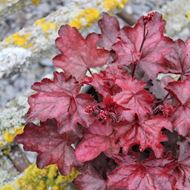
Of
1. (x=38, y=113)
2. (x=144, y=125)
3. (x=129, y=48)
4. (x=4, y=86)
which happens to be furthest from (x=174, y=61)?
(x=4, y=86)

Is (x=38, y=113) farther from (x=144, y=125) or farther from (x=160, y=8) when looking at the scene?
(x=160, y=8)

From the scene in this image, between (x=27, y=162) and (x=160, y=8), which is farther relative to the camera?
(x=160, y=8)

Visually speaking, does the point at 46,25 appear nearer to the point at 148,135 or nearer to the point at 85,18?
the point at 85,18

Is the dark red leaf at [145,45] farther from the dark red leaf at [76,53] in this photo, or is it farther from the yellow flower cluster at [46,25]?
the yellow flower cluster at [46,25]

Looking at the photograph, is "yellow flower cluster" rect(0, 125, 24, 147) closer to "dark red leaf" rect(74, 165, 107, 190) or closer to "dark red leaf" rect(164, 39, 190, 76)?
"dark red leaf" rect(74, 165, 107, 190)

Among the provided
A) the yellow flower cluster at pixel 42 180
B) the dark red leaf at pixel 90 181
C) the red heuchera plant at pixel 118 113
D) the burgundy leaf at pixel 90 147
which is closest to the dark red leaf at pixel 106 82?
the red heuchera plant at pixel 118 113

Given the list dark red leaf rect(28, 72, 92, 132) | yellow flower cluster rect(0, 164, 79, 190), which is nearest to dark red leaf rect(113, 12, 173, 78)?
dark red leaf rect(28, 72, 92, 132)

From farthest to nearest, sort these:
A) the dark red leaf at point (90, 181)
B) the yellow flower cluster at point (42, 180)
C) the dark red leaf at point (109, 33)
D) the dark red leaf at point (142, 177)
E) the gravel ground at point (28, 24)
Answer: the gravel ground at point (28, 24), the yellow flower cluster at point (42, 180), the dark red leaf at point (109, 33), the dark red leaf at point (90, 181), the dark red leaf at point (142, 177)
